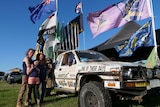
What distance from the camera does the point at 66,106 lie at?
767cm

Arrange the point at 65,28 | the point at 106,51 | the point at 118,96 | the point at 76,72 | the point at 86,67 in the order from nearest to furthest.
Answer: the point at 118,96 < the point at 86,67 < the point at 76,72 < the point at 106,51 < the point at 65,28

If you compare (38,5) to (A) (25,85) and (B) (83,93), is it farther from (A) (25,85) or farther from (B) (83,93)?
(B) (83,93)

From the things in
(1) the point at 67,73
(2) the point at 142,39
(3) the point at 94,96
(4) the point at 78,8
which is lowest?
(3) the point at 94,96

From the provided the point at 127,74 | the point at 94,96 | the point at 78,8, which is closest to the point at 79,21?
the point at 78,8

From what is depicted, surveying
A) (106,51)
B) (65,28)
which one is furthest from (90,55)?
(65,28)

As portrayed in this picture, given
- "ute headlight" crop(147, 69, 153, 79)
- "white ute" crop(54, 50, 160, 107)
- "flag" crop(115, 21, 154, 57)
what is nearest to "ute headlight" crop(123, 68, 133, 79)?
"white ute" crop(54, 50, 160, 107)

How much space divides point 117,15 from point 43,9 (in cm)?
676

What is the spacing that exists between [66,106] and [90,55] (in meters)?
1.89

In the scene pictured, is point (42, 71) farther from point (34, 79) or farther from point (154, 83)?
point (154, 83)

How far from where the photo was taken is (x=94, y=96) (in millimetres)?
6270

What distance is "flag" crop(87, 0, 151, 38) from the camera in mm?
10320

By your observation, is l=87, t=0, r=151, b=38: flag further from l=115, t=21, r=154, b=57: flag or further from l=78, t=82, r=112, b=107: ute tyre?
l=78, t=82, r=112, b=107: ute tyre

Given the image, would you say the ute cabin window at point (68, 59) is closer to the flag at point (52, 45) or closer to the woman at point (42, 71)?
the woman at point (42, 71)

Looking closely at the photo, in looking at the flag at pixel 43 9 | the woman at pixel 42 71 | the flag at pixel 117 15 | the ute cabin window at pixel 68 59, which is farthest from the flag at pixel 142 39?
the flag at pixel 43 9
